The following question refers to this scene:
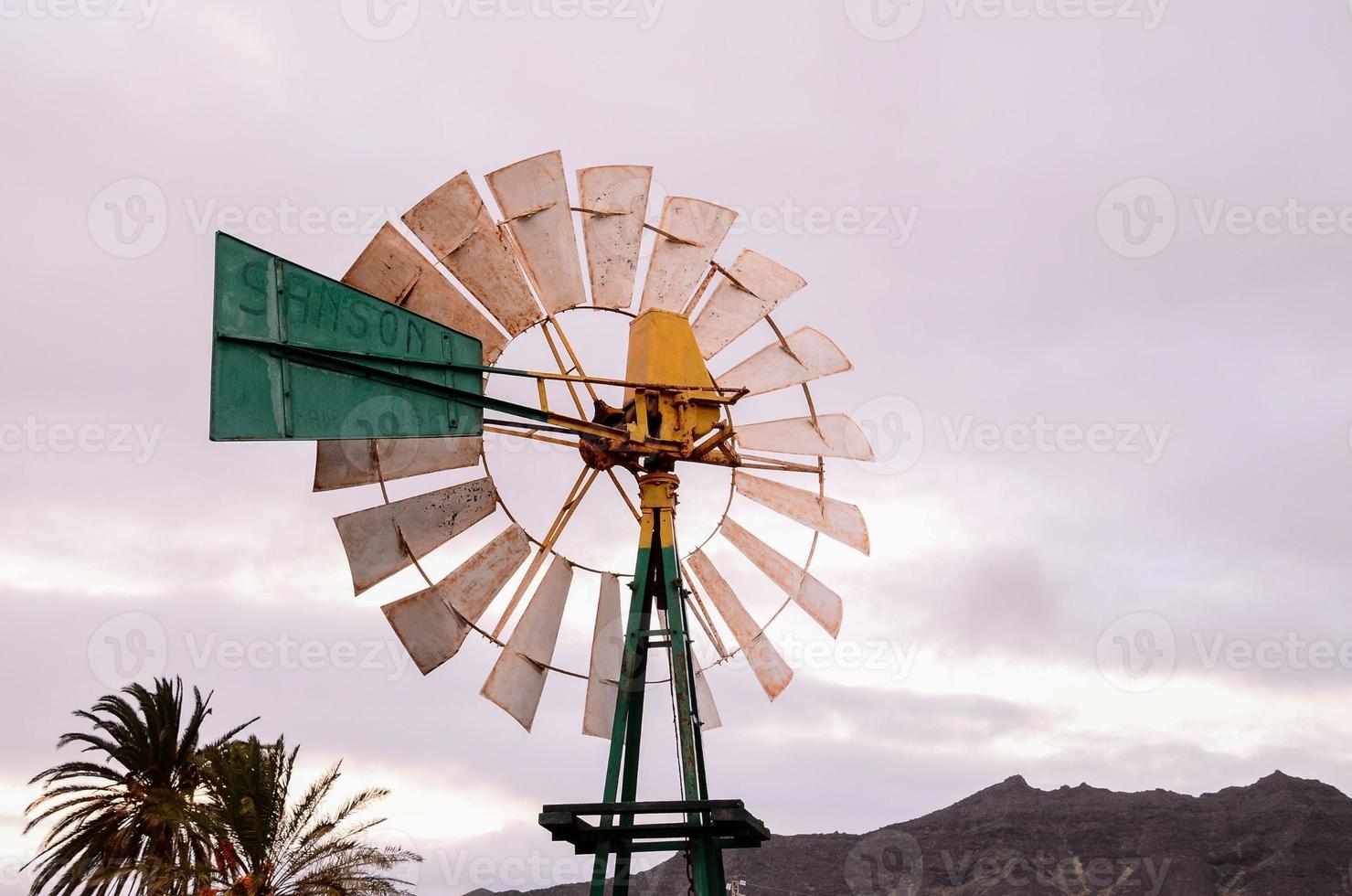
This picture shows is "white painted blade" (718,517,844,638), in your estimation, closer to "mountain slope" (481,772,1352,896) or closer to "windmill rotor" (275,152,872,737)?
"windmill rotor" (275,152,872,737)

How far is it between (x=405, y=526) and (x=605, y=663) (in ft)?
7.57

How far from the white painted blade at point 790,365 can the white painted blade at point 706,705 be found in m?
2.75

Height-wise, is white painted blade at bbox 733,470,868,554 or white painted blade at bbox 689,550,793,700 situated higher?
white painted blade at bbox 733,470,868,554

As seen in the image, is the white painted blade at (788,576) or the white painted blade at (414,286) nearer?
the white painted blade at (414,286)

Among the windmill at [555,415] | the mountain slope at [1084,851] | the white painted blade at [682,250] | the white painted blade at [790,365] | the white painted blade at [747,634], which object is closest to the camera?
the windmill at [555,415]

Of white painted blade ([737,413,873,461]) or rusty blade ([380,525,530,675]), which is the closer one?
rusty blade ([380,525,530,675])

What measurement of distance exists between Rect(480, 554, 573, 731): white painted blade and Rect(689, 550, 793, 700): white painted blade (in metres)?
1.27

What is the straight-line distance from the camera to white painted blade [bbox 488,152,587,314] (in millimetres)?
11453

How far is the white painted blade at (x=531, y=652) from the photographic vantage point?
11211 mm

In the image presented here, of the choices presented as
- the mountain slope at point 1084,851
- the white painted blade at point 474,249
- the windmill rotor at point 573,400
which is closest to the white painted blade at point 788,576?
the windmill rotor at point 573,400

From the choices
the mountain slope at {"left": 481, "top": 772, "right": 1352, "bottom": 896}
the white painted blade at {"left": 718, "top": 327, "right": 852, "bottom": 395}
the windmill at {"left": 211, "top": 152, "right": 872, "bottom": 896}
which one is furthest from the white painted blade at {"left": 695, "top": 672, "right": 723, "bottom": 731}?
the mountain slope at {"left": 481, "top": 772, "right": 1352, "bottom": 896}

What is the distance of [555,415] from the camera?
11.1 metres

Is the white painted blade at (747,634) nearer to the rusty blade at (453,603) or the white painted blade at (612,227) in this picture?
the rusty blade at (453,603)

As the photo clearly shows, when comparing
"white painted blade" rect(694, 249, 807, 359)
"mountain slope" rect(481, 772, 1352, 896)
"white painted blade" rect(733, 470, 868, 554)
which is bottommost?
"mountain slope" rect(481, 772, 1352, 896)
